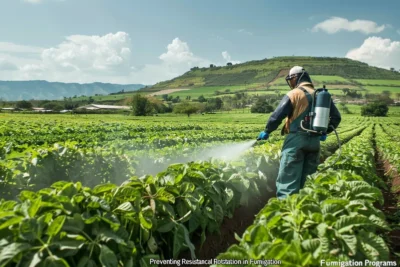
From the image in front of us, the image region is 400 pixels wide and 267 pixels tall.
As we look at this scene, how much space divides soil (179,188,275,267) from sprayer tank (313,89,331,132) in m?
1.64

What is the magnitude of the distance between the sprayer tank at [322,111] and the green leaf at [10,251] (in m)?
4.10

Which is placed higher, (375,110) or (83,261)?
(83,261)

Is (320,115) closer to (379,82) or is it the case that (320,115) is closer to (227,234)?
(227,234)

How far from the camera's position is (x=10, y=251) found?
211 cm

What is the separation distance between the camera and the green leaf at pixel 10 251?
6.85 feet

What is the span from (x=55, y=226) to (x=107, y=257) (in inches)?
16.8

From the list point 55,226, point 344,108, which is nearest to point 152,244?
point 55,226

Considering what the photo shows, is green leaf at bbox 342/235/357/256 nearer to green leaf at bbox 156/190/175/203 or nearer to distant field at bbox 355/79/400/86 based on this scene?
green leaf at bbox 156/190/175/203

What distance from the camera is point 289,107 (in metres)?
5.16

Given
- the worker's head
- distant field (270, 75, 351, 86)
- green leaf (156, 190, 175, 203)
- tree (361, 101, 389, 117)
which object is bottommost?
tree (361, 101, 389, 117)

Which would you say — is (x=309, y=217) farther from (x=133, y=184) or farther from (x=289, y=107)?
(x=289, y=107)

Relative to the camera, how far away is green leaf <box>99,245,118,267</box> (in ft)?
7.78

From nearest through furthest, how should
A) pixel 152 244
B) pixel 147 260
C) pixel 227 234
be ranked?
pixel 147 260, pixel 152 244, pixel 227 234

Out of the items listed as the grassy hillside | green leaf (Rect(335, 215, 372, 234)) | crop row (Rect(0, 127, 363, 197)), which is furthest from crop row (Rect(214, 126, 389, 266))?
the grassy hillside
